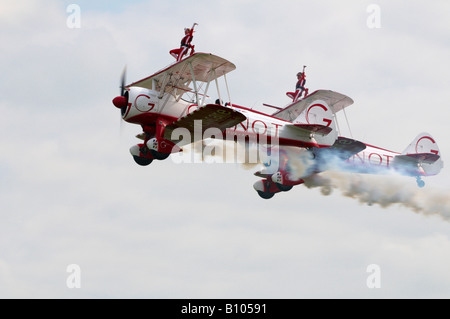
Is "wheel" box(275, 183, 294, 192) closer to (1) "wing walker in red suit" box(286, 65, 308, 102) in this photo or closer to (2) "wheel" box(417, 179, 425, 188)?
(2) "wheel" box(417, 179, 425, 188)

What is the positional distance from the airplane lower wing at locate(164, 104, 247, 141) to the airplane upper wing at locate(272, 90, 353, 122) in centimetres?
801

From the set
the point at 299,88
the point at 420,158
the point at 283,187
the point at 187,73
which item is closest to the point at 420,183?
the point at 420,158

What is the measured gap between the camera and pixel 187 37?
3341 cm

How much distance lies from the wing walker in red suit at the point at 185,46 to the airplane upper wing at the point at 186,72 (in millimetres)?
745

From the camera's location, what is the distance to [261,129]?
34500 mm

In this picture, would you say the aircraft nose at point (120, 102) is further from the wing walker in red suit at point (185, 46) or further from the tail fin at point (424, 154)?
the tail fin at point (424, 154)

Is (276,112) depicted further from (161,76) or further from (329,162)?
(161,76)

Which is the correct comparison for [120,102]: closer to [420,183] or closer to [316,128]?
[316,128]

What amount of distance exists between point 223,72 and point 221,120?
251cm

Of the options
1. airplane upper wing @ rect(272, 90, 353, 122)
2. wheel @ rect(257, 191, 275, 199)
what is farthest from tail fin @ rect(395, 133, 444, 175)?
wheel @ rect(257, 191, 275, 199)

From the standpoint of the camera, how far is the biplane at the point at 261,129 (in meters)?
31.5

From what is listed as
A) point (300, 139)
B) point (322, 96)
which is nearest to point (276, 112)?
point (322, 96)

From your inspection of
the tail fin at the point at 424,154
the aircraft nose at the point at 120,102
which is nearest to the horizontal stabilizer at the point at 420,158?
the tail fin at the point at 424,154

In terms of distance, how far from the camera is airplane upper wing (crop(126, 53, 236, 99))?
3149 cm
